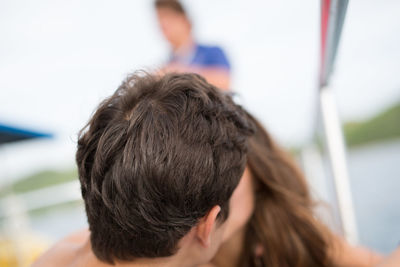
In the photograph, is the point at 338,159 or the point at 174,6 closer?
the point at 338,159

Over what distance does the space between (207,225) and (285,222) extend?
0.61 metres

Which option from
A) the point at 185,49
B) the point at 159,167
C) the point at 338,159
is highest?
the point at 159,167

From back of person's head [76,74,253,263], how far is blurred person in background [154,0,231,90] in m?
1.25

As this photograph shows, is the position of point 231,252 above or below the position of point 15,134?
below

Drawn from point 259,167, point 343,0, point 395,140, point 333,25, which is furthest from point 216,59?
point 343,0

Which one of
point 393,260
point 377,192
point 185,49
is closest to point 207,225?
point 393,260

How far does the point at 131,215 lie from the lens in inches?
27.0

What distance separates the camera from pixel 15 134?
1647mm

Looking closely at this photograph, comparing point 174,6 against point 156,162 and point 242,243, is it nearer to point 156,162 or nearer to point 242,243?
point 242,243

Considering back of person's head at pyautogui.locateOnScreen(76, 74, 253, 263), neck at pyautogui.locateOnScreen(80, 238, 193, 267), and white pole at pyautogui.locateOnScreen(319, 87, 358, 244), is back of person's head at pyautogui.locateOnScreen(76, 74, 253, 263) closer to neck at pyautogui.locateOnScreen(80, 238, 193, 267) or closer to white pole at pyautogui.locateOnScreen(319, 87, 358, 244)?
neck at pyautogui.locateOnScreen(80, 238, 193, 267)

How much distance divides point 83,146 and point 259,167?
1.94 ft

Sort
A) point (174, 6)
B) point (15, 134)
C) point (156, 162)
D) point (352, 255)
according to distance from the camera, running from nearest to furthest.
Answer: point (156, 162) < point (352, 255) < point (15, 134) < point (174, 6)

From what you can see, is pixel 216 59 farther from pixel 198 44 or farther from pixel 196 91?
pixel 196 91

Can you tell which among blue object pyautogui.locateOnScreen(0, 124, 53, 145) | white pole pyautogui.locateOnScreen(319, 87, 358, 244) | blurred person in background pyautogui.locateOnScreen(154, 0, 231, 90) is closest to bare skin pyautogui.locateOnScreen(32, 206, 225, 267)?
white pole pyautogui.locateOnScreen(319, 87, 358, 244)
